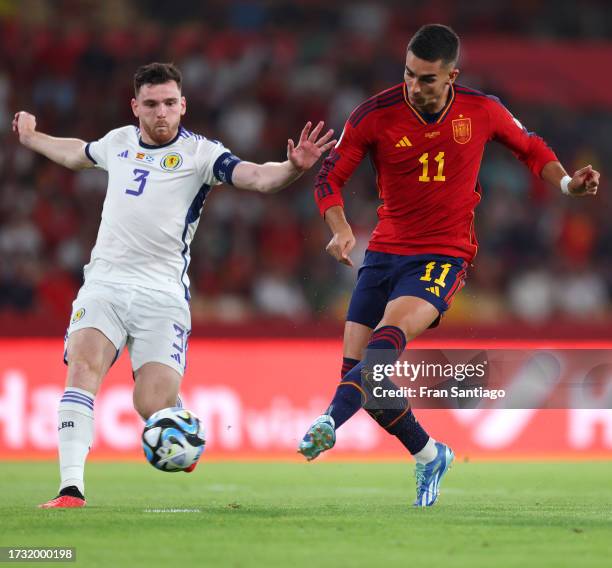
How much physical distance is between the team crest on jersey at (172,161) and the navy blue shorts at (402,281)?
1.29 m

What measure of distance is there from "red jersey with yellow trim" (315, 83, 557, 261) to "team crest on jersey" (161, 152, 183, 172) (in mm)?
893

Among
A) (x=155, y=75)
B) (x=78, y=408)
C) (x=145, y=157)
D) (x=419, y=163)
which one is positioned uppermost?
(x=155, y=75)

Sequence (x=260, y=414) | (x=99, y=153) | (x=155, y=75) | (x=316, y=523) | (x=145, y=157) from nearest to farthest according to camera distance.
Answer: (x=316, y=523), (x=155, y=75), (x=145, y=157), (x=99, y=153), (x=260, y=414)

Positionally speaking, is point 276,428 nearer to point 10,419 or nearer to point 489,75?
point 10,419

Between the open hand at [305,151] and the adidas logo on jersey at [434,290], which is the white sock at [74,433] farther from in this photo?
the adidas logo on jersey at [434,290]

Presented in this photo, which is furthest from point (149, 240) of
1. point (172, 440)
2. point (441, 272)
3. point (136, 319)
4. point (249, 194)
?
point (249, 194)

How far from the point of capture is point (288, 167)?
733 cm

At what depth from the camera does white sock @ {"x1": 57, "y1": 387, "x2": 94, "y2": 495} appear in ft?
23.8

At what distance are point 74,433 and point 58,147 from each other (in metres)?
2.00

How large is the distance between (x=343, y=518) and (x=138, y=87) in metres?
2.94

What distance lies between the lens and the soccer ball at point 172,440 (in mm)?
7086

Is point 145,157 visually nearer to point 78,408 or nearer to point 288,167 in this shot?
point 288,167

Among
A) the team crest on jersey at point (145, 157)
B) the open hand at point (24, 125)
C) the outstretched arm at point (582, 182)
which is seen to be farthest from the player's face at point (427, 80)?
the open hand at point (24, 125)

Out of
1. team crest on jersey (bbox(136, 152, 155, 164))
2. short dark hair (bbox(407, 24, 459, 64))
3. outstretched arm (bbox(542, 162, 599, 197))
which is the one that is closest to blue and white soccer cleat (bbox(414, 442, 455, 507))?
outstretched arm (bbox(542, 162, 599, 197))
